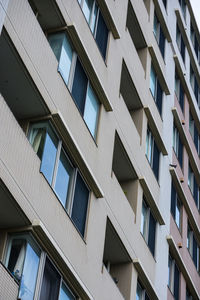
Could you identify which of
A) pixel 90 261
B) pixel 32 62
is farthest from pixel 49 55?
pixel 90 261

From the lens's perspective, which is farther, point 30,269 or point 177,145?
point 177,145

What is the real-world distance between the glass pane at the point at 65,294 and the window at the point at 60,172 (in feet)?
6.29

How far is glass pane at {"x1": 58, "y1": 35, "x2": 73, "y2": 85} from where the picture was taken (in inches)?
756

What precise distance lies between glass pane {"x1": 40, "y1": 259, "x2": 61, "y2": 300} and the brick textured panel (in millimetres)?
1575

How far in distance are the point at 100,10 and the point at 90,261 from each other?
29.5 ft

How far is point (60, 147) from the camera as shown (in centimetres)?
1816

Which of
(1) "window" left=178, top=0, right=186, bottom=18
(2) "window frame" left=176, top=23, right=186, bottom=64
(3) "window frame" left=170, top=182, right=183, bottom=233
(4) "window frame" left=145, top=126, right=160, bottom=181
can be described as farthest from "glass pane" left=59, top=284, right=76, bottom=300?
(1) "window" left=178, top=0, right=186, bottom=18

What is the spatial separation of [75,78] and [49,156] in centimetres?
335

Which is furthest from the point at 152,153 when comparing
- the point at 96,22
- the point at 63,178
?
the point at 63,178

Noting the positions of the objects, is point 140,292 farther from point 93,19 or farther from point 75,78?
point 93,19

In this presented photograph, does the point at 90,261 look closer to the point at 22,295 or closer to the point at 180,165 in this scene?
the point at 22,295

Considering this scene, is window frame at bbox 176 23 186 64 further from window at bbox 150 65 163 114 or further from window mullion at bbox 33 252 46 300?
window mullion at bbox 33 252 46 300

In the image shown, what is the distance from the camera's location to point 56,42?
19.8m

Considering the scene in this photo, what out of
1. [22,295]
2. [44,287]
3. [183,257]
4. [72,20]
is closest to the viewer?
[22,295]
